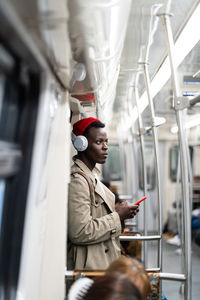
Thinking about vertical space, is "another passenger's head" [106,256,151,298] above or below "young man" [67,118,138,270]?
below

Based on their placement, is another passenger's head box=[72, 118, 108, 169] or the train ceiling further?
another passenger's head box=[72, 118, 108, 169]

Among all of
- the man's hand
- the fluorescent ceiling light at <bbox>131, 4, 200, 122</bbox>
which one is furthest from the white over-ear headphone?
the fluorescent ceiling light at <bbox>131, 4, 200, 122</bbox>

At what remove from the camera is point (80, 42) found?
3.43 ft

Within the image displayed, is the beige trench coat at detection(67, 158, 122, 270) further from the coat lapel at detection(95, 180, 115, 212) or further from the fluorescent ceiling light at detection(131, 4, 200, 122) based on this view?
the fluorescent ceiling light at detection(131, 4, 200, 122)

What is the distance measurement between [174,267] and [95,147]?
3.43 metres

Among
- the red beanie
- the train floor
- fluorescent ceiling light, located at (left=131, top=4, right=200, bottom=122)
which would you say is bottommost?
the train floor

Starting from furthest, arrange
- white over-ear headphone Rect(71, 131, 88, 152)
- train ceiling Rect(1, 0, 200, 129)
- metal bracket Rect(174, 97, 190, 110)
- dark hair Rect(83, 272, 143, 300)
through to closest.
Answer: white over-ear headphone Rect(71, 131, 88, 152), metal bracket Rect(174, 97, 190, 110), dark hair Rect(83, 272, 143, 300), train ceiling Rect(1, 0, 200, 129)

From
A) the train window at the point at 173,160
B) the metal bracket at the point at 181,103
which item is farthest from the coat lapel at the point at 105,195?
the train window at the point at 173,160

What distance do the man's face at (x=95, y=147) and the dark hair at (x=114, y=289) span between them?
1.06 m

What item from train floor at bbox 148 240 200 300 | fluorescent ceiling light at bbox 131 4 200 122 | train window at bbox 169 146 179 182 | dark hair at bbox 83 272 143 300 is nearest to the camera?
dark hair at bbox 83 272 143 300

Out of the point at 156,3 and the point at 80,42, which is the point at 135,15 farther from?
the point at 80,42

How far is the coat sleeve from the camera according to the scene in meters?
1.72

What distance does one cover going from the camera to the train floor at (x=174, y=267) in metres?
2.60

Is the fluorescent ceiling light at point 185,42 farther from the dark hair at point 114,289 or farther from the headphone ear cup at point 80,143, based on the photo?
the dark hair at point 114,289
